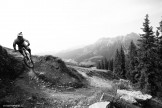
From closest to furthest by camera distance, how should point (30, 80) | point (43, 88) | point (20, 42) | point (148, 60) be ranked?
point (43, 88)
point (30, 80)
point (20, 42)
point (148, 60)

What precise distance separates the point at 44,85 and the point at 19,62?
12.6 ft

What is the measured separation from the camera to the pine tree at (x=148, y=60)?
68.9 ft

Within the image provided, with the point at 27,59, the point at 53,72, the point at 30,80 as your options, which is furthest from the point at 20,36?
the point at 53,72

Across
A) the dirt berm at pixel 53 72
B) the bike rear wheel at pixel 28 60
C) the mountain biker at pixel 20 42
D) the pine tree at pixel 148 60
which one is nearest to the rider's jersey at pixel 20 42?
the mountain biker at pixel 20 42

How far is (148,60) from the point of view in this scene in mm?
21250

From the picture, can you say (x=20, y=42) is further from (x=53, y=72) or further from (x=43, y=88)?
(x=43, y=88)

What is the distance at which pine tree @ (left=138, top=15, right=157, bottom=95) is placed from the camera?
21016 mm

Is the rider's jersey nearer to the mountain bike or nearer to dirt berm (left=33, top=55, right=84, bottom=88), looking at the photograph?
the mountain bike

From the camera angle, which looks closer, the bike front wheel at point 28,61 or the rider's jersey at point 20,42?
the rider's jersey at point 20,42

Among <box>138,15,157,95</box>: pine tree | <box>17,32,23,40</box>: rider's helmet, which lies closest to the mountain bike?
<box>17,32,23,40</box>: rider's helmet

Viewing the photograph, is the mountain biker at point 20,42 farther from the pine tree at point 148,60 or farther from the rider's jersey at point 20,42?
the pine tree at point 148,60

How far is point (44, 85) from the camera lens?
13.0m

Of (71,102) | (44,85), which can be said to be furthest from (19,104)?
(44,85)

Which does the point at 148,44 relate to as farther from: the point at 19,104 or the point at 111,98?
the point at 19,104
